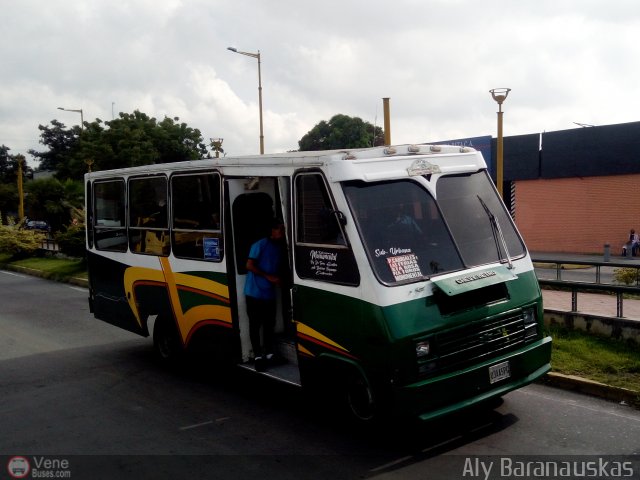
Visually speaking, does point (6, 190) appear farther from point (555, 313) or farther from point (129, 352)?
point (555, 313)

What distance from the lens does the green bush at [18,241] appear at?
87.7ft

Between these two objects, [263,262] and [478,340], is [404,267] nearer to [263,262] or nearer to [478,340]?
[478,340]

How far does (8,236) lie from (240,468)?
24.8 m

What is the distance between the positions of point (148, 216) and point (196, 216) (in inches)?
51.0

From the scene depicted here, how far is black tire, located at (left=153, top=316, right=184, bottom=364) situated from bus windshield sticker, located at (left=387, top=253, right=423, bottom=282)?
3.98m

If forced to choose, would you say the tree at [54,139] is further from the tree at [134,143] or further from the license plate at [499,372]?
the license plate at [499,372]

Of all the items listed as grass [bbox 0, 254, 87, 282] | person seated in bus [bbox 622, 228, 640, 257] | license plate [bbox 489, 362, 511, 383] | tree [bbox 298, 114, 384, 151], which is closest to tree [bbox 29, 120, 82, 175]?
tree [bbox 298, 114, 384, 151]

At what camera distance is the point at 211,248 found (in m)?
7.34

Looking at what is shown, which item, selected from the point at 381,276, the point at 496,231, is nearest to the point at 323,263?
the point at 381,276

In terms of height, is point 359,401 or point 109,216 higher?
point 109,216

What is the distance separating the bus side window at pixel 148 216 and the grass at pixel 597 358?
504cm

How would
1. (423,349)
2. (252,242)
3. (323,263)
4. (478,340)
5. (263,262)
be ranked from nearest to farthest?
(423,349), (478,340), (323,263), (263,262), (252,242)

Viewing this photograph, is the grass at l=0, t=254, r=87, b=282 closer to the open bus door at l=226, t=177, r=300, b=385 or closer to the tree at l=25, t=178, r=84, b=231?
the tree at l=25, t=178, r=84, b=231

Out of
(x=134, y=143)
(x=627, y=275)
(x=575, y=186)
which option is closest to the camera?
(x=627, y=275)
